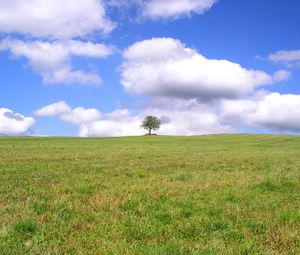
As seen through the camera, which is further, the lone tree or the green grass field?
the lone tree

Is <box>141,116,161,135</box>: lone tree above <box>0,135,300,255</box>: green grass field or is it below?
above

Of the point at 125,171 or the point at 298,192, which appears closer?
the point at 298,192

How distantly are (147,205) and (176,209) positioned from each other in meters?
0.98

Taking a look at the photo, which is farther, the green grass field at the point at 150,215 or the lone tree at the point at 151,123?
the lone tree at the point at 151,123

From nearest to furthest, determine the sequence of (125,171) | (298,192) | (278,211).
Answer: (278,211) < (298,192) < (125,171)

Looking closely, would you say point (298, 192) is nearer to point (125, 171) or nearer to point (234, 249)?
point (234, 249)

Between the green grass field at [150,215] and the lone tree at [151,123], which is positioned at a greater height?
the lone tree at [151,123]

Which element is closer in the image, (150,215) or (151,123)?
(150,215)

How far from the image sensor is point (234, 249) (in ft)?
27.9

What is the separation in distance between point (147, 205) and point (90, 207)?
5.41ft

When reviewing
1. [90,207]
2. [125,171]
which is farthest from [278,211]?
[125,171]

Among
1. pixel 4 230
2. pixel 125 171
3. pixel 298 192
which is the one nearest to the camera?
pixel 4 230

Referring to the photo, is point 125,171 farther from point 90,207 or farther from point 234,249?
point 234,249

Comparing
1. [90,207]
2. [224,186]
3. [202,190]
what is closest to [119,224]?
[90,207]
